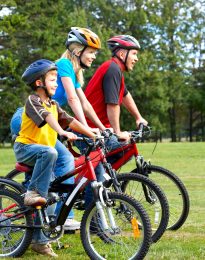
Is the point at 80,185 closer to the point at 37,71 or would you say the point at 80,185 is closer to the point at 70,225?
the point at 37,71

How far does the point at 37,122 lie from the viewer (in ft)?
18.2

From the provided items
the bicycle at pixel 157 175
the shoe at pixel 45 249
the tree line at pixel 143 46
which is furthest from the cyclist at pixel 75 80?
the tree line at pixel 143 46

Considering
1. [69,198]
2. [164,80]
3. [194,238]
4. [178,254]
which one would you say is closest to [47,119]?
[69,198]

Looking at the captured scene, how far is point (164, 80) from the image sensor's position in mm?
59000

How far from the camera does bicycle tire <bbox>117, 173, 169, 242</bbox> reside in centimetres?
630

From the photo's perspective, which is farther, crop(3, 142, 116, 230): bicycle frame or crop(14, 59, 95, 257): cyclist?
crop(14, 59, 95, 257): cyclist

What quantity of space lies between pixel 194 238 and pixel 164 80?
52734 millimetres

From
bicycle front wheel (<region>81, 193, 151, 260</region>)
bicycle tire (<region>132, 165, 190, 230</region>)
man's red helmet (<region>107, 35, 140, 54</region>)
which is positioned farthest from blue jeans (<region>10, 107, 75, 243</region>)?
man's red helmet (<region>107, 35, 140, 54</region>)

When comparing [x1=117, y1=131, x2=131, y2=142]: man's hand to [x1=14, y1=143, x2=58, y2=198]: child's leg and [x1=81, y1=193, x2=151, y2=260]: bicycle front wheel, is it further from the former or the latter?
[x1=81, y1=193, x2=151, y2=260]: bicycle front wheel

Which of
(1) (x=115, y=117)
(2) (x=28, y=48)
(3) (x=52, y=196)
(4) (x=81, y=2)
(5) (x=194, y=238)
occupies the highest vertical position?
(4) (x=81, y=2)

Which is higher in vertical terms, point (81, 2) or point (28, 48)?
point (81, 2)

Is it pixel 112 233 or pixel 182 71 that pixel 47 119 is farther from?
pixel 182 71

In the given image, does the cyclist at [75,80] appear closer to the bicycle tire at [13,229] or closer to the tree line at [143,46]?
the bicycle tire at [13,229]

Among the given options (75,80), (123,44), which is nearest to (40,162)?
(75,80)
